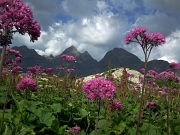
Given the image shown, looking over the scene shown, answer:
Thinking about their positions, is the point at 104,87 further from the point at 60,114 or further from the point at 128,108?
the point at 128,108

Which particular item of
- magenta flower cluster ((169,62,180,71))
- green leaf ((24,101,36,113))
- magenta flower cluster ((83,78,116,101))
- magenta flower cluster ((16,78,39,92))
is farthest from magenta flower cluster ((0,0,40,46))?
magenta flower cluster ((169,62,180,71))

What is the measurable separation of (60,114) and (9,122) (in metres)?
1.70

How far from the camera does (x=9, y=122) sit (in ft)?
18.1

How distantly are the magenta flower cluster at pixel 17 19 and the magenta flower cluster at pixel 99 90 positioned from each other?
1338 millimetres

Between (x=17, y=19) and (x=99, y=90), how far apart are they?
6.00ft

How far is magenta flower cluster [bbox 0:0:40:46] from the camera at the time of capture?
3.31 meters

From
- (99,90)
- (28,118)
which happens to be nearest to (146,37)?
(99,90)

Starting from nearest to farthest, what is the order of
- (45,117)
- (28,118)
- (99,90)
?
1. (99,90)
2. (28,118)
3. (45,117)

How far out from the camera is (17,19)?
3471mm

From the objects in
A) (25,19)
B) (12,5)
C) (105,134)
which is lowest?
(105,134)

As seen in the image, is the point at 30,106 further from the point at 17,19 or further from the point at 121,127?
the point at 17,19

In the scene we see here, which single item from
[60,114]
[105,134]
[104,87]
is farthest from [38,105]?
[104,87]

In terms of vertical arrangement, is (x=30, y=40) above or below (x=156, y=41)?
below

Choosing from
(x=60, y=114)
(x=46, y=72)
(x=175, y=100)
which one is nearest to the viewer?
(x=60, y=114)
